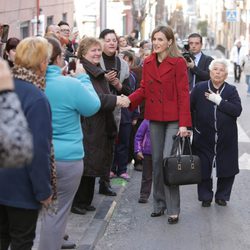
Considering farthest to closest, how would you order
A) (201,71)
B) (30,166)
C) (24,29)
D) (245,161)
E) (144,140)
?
1. (24,29)
2. (245,161)
3. (201,71)
4. (144,140)
5. (30,166)

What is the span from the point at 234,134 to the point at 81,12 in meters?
20.3

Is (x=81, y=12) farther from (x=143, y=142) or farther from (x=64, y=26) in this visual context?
(x=143, y=142)

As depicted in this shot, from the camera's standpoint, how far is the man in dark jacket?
8930 millimetres

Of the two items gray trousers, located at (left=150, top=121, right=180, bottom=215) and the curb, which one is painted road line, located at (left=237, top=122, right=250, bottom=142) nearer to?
the curb

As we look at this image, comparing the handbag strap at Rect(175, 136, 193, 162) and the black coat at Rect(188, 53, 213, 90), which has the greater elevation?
the black coat at Rect(188, 53, 213, 90)

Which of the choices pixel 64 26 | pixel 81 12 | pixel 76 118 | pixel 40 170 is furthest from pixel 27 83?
pixel 81 12

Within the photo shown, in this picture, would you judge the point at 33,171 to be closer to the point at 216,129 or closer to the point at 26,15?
the point at 216,129

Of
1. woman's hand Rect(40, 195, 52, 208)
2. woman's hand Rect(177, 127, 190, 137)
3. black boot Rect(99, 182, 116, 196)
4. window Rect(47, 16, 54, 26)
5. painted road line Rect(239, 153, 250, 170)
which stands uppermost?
window Rect(47, 16, 54, 26)

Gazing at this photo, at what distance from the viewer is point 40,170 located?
161 inches

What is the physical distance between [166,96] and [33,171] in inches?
112

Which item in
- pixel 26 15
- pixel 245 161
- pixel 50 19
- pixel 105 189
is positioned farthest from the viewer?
pixel 50 19

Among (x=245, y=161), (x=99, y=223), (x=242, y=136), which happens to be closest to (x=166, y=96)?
(x=99, y=223)

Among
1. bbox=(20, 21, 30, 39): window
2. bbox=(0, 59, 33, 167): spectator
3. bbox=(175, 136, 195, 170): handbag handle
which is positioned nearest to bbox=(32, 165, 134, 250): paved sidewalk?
bbox=(175, 136, 195, 170): handbag handle

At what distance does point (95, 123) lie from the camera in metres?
6.87
